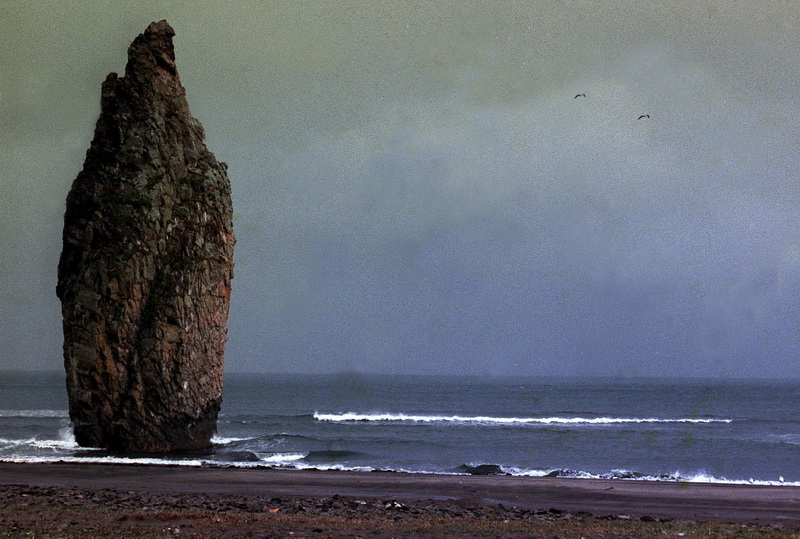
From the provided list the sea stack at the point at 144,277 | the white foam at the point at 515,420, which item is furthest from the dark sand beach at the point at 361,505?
the white foam at the point at 515,420

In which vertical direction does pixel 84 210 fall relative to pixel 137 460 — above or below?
above

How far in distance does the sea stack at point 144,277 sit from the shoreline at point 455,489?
658 centimetres

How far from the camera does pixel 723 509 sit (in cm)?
2262

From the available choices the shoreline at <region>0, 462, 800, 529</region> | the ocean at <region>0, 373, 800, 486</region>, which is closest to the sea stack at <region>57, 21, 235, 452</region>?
the ocean at <region>0, 373, 800, 486</region>

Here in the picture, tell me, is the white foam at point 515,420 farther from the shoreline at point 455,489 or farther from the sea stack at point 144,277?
the shoreline at point 455,489

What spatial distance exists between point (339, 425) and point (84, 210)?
1332 inches

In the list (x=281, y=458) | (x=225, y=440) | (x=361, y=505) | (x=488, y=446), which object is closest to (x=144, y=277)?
(x=281, y=458)

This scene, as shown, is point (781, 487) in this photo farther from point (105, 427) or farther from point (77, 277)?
point (77, 277)

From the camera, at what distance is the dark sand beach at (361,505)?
16391 mm

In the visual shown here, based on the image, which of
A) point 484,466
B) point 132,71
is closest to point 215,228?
point 132,71

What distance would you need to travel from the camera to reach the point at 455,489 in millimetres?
26250

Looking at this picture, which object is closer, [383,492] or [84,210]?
[383,492]

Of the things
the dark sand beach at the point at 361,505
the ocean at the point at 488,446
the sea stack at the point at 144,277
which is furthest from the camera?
the sea stack at the point at 144,277

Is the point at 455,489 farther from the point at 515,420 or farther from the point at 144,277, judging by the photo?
the point at 515,420
